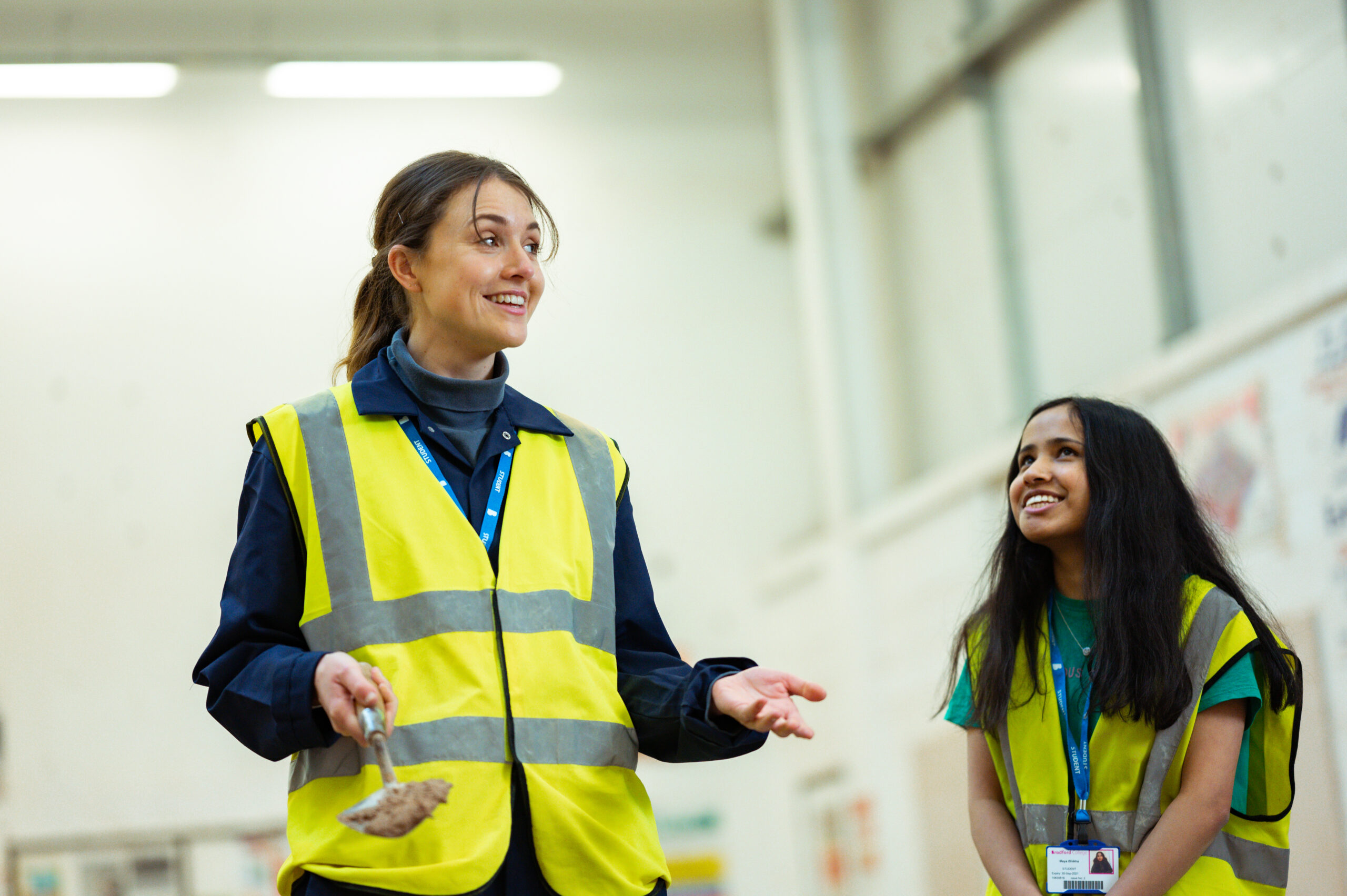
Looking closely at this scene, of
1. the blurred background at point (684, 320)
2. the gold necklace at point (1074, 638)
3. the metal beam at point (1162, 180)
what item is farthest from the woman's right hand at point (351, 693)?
the metal beam at point (1162, 180)

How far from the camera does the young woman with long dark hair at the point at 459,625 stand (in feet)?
4.84

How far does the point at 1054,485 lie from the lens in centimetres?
219

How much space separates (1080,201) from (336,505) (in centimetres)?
451

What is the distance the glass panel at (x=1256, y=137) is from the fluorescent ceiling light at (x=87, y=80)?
166 inches

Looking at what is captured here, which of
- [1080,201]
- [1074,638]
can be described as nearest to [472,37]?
[1080,201]

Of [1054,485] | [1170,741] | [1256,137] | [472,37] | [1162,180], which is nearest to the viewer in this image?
[1170,741]

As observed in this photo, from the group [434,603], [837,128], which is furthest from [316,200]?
[434,603]

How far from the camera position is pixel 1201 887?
6.28 ft

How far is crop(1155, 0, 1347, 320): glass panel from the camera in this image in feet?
13.7

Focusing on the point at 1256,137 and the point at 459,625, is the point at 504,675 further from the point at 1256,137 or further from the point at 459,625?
the point at 1256,137

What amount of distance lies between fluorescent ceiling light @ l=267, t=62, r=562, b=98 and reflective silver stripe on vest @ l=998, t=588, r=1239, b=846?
5.33 metres

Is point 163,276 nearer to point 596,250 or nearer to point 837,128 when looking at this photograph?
point 596,250

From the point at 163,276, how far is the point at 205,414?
0.62 meters

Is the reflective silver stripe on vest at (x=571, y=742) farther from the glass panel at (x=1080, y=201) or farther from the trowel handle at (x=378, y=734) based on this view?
the glass panel at (x=1080, y=201)
